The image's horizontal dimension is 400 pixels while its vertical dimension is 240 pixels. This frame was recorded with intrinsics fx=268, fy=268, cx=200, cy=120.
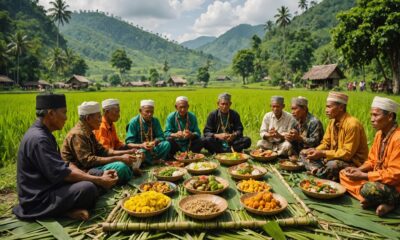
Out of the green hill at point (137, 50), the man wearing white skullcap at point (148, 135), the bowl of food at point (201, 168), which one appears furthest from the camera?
the green hill at point (137, 50)

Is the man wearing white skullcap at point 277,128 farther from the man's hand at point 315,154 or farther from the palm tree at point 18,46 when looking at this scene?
the palm tree at point 18,46

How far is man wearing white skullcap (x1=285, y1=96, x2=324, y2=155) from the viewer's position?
473 cm

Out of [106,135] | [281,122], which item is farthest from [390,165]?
[106,135]

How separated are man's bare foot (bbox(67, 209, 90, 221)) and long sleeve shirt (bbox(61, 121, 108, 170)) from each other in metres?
0.72

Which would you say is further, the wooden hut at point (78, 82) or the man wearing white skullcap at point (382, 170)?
the wooden hut at point (78, 82)

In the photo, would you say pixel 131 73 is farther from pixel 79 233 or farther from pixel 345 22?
pixel 79 233

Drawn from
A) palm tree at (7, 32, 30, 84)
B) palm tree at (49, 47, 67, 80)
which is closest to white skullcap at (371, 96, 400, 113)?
palm tree at (7, 32, 30, 84)

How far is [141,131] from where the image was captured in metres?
5.08

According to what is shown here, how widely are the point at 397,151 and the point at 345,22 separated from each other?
18.0 meters

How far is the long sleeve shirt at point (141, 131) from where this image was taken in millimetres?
5047

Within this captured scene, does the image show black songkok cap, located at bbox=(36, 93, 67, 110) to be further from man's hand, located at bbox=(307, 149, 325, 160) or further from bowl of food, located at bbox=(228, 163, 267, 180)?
man's hand, located at bbox=(307, 149, 325, 160)

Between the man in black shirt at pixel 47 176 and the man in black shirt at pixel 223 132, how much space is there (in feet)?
9.56

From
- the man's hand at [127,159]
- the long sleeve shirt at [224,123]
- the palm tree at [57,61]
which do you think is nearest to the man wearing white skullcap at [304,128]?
the long sleeve shirt at [224,123]

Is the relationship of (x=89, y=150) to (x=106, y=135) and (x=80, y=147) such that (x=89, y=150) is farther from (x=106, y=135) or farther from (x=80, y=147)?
(x=106, y=135)
